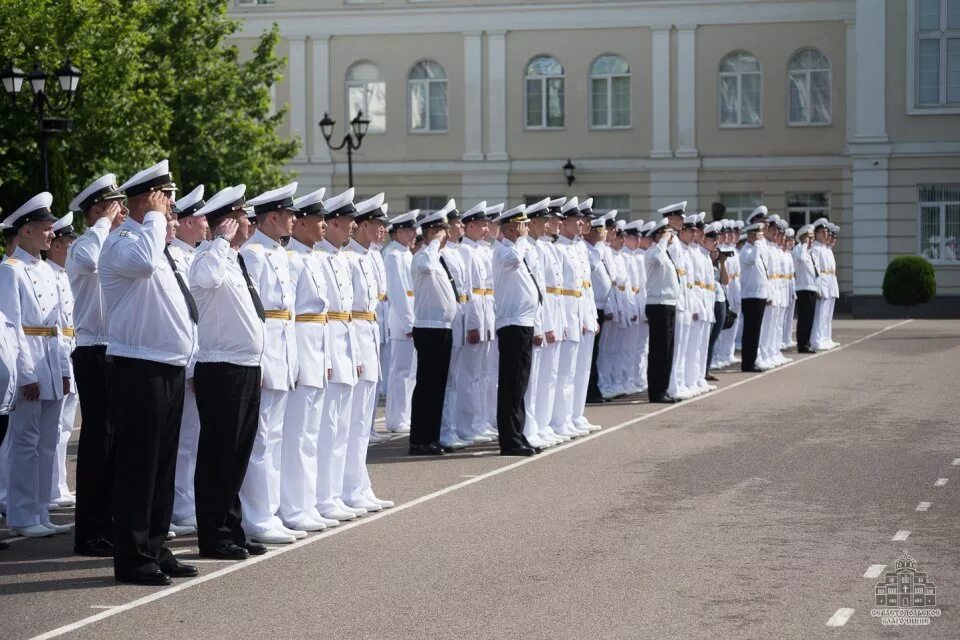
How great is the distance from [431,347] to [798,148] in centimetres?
3233

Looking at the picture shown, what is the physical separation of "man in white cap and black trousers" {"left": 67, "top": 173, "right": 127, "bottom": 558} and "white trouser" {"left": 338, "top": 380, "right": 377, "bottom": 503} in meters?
1.74

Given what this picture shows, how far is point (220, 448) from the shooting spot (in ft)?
32.3

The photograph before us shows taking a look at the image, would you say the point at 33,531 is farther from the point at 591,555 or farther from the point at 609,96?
the point at 609,96

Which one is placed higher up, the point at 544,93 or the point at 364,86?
the point at 364,86

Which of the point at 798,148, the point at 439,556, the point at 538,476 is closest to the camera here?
the point at 439,556

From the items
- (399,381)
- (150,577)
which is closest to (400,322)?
(399,381)

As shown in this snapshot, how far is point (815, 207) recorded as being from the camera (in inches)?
1795

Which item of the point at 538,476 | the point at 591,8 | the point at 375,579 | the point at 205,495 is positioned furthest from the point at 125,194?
the point at 591,8

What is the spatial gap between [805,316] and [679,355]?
27.6ft

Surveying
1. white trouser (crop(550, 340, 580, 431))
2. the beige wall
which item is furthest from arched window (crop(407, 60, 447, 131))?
white trouser (crop(550, 340, 580, 431))

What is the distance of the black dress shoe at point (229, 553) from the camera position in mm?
9758

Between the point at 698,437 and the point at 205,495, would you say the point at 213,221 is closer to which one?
the point at 205,495

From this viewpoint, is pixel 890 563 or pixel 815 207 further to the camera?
pixel 815 207

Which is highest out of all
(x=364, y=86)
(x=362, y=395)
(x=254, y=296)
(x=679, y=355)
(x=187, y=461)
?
(x=364, y=86)
